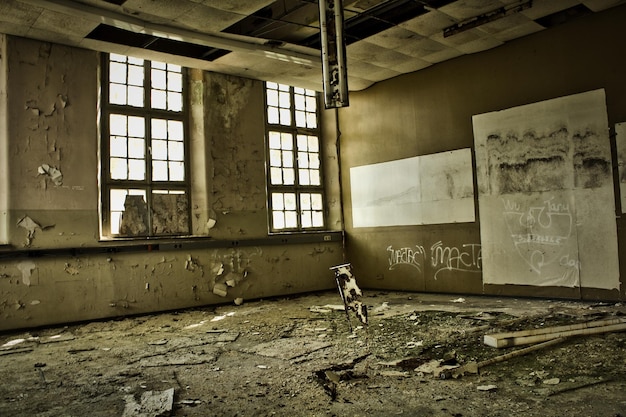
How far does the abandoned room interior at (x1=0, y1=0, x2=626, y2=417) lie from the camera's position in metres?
3.56

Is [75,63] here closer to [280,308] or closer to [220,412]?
[280,308]

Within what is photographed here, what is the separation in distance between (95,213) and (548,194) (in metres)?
5.72

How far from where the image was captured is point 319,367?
3.45m

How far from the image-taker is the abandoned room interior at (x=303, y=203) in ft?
11.7

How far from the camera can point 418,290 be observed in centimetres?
715

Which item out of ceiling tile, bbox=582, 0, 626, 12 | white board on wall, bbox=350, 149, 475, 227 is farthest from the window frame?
ceiling tile, bbox=582, 0, 626, 12

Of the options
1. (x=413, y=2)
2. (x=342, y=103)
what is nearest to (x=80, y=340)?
(x=342, y=103)

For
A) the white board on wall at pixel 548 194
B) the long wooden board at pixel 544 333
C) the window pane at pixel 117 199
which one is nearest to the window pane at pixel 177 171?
the window pane at pixel 117 199

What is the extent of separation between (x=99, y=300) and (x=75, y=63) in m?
2.97

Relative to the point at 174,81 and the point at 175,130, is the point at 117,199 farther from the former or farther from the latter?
the point at 174,81

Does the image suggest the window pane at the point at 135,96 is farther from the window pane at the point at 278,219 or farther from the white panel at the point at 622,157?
the white panel at the point at 622,157

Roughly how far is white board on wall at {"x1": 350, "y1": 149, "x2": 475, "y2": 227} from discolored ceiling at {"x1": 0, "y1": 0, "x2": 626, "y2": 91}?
60.5 inches

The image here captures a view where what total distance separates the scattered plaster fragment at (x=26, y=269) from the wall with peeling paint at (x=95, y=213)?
0.04 ft

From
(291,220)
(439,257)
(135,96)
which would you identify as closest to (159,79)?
(135,96)
